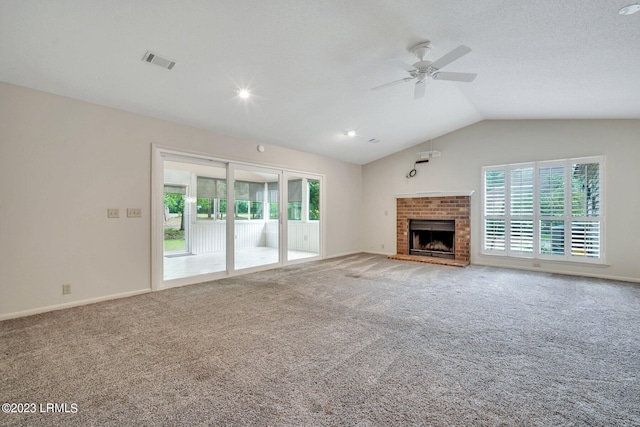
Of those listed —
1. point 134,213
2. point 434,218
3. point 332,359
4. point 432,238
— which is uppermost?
point 134,213

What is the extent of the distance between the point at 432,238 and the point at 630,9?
5.24 meters

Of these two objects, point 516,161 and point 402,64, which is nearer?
point 402,64

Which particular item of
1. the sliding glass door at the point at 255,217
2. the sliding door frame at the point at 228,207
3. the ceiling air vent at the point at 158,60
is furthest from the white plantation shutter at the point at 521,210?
the ceiling air vent at the point at 158,60

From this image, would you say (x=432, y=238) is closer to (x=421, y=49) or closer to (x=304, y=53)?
(x=421, y=49)

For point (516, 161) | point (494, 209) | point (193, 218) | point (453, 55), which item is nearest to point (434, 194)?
point (494, 209)

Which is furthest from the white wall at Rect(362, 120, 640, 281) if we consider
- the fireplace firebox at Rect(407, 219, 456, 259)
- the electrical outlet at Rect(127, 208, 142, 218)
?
the electrical outlet at Rect(127, 208, 142, 218)

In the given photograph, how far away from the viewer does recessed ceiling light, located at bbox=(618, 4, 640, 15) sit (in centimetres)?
225

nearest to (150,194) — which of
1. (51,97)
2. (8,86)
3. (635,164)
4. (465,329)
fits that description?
(51,97)

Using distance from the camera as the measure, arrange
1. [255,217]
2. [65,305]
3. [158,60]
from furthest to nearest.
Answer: [255,217] < [65,305] < [158,60]

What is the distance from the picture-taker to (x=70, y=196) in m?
3.44

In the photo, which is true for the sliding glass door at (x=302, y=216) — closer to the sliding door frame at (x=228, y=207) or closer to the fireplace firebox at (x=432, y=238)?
the sliding door frame at (x=228, y=207)

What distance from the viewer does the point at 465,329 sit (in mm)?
2811

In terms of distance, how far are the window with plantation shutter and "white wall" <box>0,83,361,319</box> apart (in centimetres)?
613

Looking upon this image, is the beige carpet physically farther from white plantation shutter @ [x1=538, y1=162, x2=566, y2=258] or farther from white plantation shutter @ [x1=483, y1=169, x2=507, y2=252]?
white plantation shutter @ [x1=483, y1=169, x2=507, y2=252]
